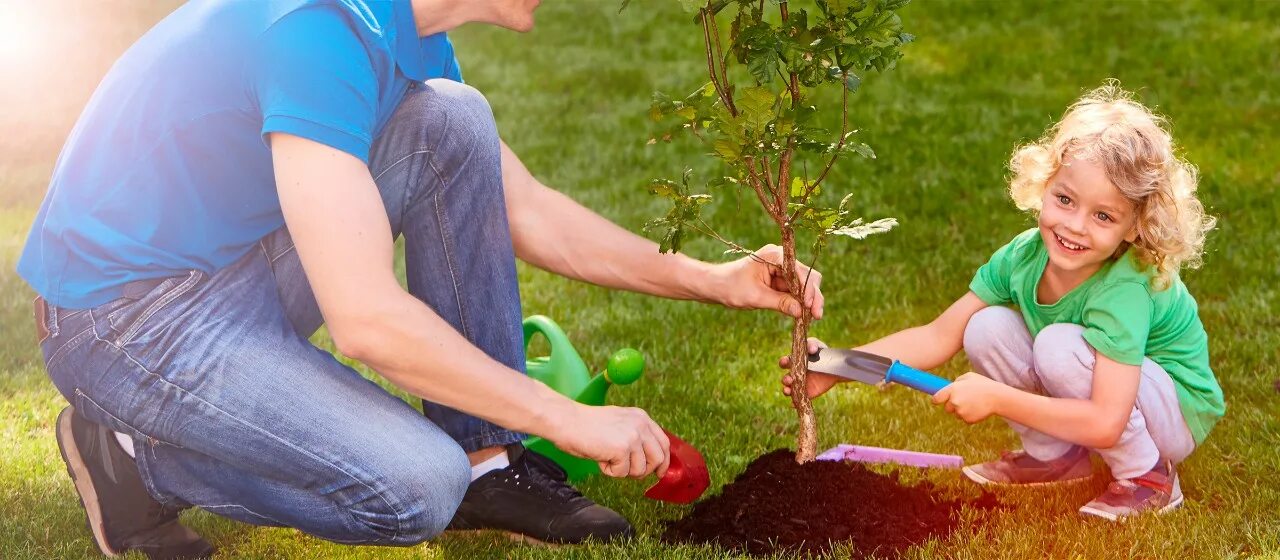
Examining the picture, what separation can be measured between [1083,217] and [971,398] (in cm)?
44

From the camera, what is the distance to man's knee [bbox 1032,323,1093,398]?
2.61m

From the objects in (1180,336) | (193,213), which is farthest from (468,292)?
(1180,336)

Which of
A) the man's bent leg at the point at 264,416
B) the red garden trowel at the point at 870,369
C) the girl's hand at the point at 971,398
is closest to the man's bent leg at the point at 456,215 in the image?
the man's bent leg at the point at 264,416

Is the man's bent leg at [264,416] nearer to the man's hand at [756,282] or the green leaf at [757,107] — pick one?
the man's hand at [756,282]

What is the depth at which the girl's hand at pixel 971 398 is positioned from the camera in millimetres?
2488

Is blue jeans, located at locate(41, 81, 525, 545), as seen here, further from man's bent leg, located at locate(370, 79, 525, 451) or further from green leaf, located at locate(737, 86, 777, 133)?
green leaf, located at locate(737, 86, 777, 133)

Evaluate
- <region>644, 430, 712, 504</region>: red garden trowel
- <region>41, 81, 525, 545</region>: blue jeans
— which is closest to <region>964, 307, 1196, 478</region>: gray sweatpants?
<region>644, 430, 712, 504</region>: red garden trowel

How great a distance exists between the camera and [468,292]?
2.56 metres

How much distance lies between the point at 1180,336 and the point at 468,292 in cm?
146

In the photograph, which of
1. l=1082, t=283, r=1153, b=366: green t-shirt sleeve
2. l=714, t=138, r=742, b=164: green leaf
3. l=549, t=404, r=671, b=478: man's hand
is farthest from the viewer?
l=1082, t=283, r=1153, b=366: green t-shirt sleeve

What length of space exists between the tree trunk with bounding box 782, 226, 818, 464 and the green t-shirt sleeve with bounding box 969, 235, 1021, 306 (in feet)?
1.70

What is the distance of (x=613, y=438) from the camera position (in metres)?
2.14

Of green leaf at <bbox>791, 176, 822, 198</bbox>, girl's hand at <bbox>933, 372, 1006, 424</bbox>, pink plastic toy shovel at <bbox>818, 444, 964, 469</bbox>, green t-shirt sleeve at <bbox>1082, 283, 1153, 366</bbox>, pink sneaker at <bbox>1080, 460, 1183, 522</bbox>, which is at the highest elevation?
green leaf at <bbox>791, 176, 822, 198</bbox>

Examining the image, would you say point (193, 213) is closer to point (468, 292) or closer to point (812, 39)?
point (468, 292)
